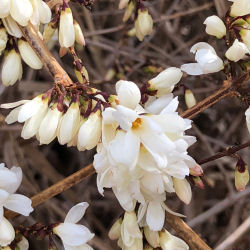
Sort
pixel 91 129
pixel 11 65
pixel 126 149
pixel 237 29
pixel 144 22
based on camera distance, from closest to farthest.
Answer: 1. pixel 126 149
2. pixel 91 129
3. pixel 237 29
4. pixel 11 65
5. pixel 144 22

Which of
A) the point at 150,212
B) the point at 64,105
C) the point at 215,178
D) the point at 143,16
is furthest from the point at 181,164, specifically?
the point at 215,178

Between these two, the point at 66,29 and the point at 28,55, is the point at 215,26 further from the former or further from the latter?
the point at 28,55

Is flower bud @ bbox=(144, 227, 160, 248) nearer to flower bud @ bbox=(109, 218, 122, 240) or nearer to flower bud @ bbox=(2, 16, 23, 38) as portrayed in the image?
flower bud @ bbox=(109, 218, 122, 240)

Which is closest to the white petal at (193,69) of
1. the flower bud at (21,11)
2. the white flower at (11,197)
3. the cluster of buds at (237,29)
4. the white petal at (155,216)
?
→ the cluster of buds at (237,29)

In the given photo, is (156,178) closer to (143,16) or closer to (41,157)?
(143,16)

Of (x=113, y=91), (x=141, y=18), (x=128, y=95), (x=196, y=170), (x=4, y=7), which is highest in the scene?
A: (x=4, y=7)

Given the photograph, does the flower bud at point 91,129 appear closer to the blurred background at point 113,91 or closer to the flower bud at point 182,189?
the flower bud at point 182,189

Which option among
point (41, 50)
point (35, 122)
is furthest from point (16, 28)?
point (35, 122)

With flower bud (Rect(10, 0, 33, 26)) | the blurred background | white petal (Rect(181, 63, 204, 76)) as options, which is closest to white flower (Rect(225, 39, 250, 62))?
white petal (Rect(181, 63, 204, 76))
